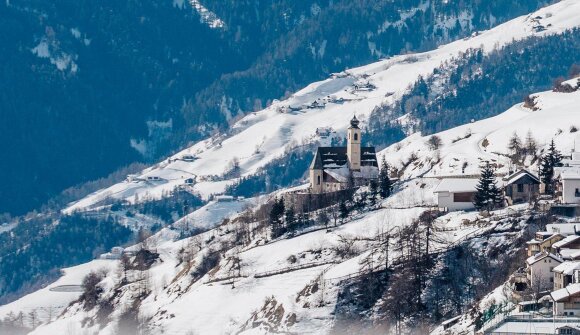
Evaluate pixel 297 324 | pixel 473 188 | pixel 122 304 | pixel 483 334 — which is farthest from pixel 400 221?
pixel 483 334

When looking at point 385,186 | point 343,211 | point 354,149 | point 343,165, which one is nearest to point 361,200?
point 385,186

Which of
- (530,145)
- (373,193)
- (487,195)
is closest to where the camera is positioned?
(487,195)

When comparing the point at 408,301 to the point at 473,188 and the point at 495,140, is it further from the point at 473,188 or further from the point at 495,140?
the point at 495,140

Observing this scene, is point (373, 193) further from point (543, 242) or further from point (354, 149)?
point (543, 242)

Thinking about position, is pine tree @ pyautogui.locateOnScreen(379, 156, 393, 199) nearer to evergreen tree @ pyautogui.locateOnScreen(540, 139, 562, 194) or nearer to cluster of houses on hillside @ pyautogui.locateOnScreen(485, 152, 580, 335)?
evergreen tree @ pyautogui.locateOnScreen(540, 139, 562, 194)

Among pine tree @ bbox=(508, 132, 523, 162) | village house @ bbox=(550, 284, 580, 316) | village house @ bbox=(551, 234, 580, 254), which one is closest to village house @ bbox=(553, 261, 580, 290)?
village house @ bbox=(550, 284, 580, 316)

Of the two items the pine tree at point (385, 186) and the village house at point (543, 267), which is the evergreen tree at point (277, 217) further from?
the village house at point (543, 267)

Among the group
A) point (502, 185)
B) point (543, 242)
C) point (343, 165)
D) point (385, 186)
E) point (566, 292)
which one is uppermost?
point (343, 165)
